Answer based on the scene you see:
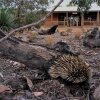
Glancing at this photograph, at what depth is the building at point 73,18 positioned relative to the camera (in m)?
41.1

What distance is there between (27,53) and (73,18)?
36.0m

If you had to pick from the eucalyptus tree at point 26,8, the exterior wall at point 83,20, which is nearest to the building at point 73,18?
the exterior wall at point 83,20

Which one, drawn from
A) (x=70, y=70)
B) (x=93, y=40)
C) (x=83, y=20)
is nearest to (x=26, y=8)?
(x=93, y=40)

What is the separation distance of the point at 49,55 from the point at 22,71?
105cm

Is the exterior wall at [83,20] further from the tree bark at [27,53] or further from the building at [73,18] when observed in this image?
the tree bark at [27,53]

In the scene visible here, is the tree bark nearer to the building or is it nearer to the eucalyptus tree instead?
the eucalyptus tree

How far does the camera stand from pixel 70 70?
269 inches

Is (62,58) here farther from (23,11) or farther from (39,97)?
(23,11)

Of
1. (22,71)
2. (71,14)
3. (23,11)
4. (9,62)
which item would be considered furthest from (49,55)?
(71,14)

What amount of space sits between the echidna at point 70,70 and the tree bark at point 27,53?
0.36m

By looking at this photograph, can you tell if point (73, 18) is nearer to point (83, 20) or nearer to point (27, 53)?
point (83, 20)

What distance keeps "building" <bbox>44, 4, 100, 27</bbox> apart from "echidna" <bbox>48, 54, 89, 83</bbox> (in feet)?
109

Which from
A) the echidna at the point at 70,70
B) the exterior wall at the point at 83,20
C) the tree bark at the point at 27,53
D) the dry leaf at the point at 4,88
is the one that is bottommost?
the exterior wall at the point at 83,20

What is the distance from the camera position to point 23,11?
26453 mm
